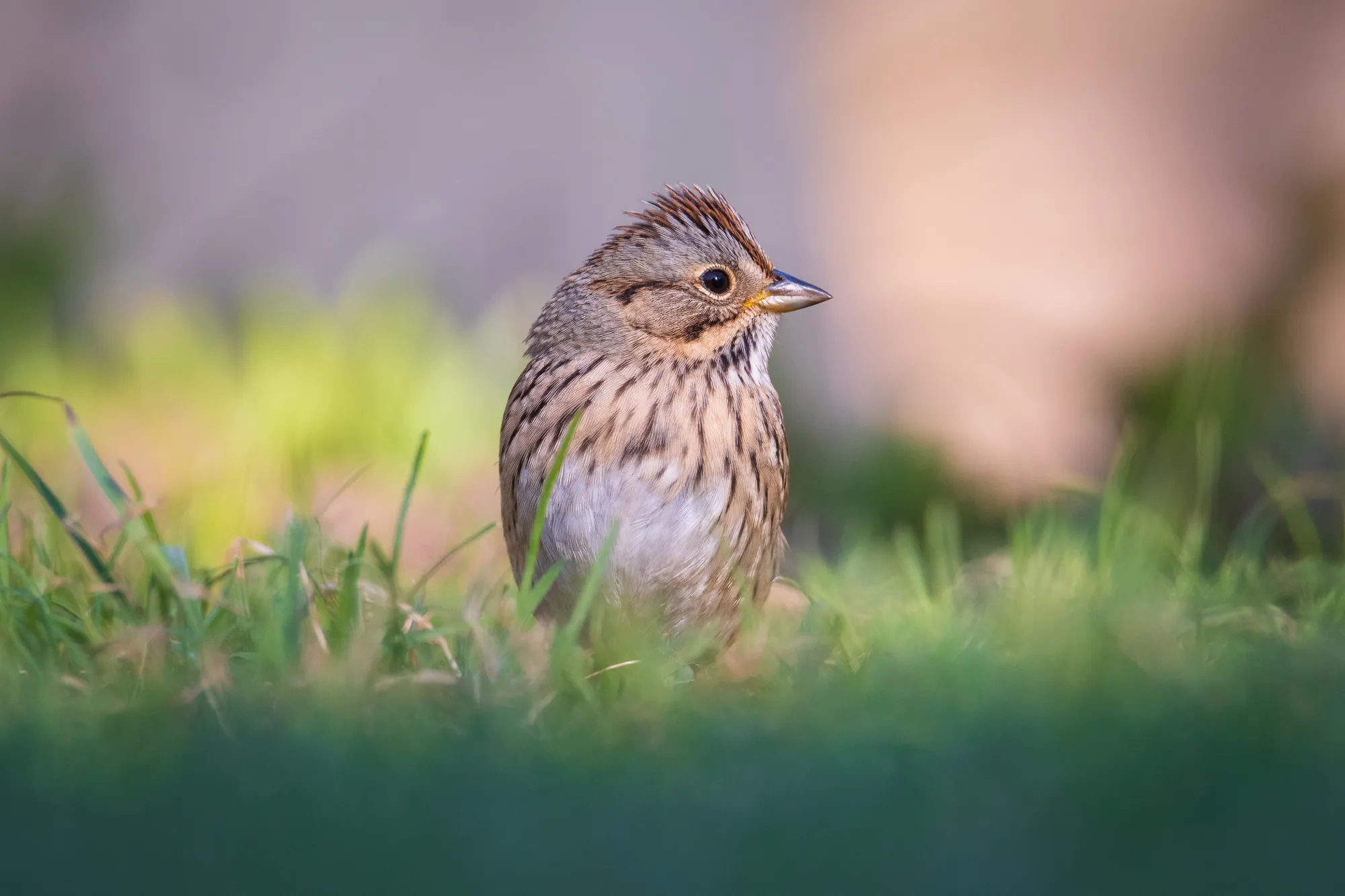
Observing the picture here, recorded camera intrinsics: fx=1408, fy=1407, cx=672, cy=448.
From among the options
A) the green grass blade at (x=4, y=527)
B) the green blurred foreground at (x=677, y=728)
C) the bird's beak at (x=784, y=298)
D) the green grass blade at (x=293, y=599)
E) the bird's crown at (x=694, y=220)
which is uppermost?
the bird's crown at (x=694, y=220)

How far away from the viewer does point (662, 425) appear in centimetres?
311

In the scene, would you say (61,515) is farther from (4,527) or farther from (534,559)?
(534,559)

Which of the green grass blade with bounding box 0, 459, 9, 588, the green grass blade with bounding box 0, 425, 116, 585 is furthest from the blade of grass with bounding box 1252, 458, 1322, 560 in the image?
the green grass blade with bounding box 0, 459, 9, 588

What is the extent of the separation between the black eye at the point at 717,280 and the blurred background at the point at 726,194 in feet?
6.14

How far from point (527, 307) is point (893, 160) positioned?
73.2 inches

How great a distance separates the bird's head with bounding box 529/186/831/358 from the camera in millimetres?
3385

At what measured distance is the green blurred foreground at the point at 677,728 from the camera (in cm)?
160

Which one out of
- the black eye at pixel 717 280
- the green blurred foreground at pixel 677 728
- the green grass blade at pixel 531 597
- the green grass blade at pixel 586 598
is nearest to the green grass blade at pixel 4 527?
the green blurred foreground at pixel 677 728

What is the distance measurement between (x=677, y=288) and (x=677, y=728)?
5.10 ft

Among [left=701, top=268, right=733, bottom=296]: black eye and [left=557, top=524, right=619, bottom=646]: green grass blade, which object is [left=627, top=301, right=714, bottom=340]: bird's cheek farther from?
[left=557, top=524, right=619, bottom=646]: green grass blade

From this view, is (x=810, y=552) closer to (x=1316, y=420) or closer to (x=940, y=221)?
(x=1316, y=420)

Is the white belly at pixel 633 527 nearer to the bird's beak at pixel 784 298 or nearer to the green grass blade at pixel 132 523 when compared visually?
the bird's beak at pixel 784 298

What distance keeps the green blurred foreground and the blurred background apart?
187cm

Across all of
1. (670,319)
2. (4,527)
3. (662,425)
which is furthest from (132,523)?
(670,319)
